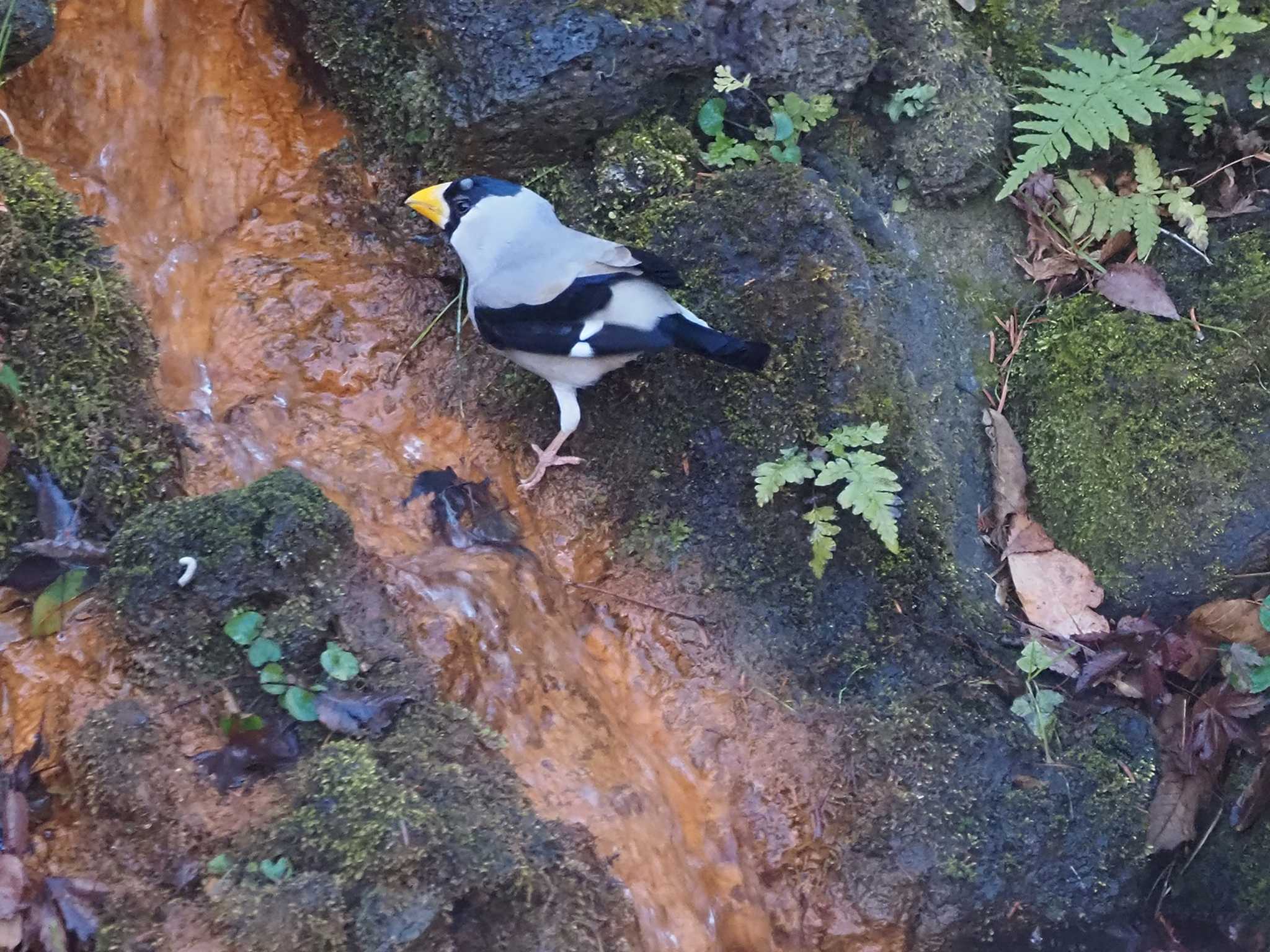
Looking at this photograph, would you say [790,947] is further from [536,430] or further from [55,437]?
[55,437]

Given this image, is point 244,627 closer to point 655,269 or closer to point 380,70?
point 655,269

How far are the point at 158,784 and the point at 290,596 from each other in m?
0.65

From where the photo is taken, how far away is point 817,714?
365cm

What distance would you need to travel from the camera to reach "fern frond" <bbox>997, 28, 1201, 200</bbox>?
408 cm

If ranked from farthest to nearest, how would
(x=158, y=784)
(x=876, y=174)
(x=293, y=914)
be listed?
(x=876, y=174), (x=158, y=784), (x=293, y=914)

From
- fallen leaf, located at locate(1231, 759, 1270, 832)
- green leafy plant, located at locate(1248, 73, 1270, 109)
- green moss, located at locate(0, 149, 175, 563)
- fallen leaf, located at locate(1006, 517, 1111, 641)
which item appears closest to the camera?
green moss, located at locate(0, 149, 175, 563)

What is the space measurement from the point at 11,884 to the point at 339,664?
0.98 m

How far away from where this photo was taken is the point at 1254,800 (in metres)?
3.39

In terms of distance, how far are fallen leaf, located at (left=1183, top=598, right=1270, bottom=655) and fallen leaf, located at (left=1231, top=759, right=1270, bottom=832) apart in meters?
0.42

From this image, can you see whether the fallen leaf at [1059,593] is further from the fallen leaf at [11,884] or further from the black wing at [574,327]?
the fallen leaf at [11,884]

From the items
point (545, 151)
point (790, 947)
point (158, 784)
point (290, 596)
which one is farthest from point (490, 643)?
point (545, 151)

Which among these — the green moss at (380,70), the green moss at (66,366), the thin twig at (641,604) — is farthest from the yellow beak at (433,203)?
the thin twig at (641,604)

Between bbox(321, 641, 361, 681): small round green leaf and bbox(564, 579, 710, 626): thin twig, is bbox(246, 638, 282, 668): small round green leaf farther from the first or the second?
bbox(564, 579, 710, 626): thin twig

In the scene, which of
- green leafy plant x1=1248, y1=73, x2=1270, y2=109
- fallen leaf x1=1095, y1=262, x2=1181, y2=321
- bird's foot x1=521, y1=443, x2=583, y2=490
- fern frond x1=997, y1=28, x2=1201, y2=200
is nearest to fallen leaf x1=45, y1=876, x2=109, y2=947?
bird's foot x1=521, y1=443, x2=583, y2=490
